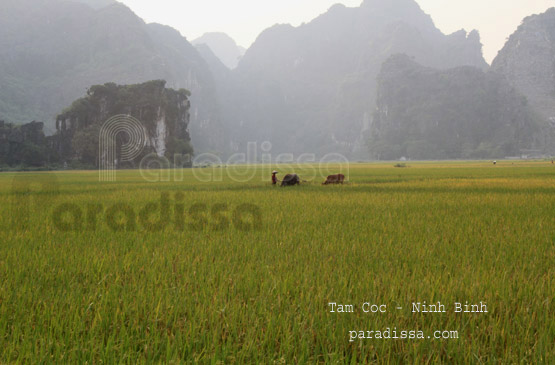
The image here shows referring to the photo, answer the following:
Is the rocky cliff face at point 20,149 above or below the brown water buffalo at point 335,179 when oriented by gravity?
above

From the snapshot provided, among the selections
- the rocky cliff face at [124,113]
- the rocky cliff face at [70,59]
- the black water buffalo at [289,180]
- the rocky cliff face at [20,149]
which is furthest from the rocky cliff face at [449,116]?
the black water buffalo at [289,180]

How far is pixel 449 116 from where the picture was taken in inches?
5246

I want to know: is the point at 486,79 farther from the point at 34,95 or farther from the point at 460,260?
the point at 34,95

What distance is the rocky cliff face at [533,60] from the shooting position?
6112 inches

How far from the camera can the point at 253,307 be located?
2.07m

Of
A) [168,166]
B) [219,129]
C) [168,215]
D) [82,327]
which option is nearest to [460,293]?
[82,327]

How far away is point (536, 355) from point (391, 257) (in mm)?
1619

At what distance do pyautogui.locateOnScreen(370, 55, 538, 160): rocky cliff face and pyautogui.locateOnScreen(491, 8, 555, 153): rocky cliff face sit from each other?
36.1m

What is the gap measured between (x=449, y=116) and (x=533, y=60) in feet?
222

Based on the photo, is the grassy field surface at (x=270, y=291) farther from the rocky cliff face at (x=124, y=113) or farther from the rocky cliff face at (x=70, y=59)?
the rocky cliff face at (x=70, y=59)

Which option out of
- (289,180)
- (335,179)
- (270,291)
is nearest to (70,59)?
(289,180)

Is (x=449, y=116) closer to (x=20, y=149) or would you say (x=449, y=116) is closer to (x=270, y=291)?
(x=20, y=149)

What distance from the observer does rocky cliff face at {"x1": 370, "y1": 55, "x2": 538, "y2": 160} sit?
123625mm

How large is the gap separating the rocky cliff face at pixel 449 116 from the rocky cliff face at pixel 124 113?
90.6 m
